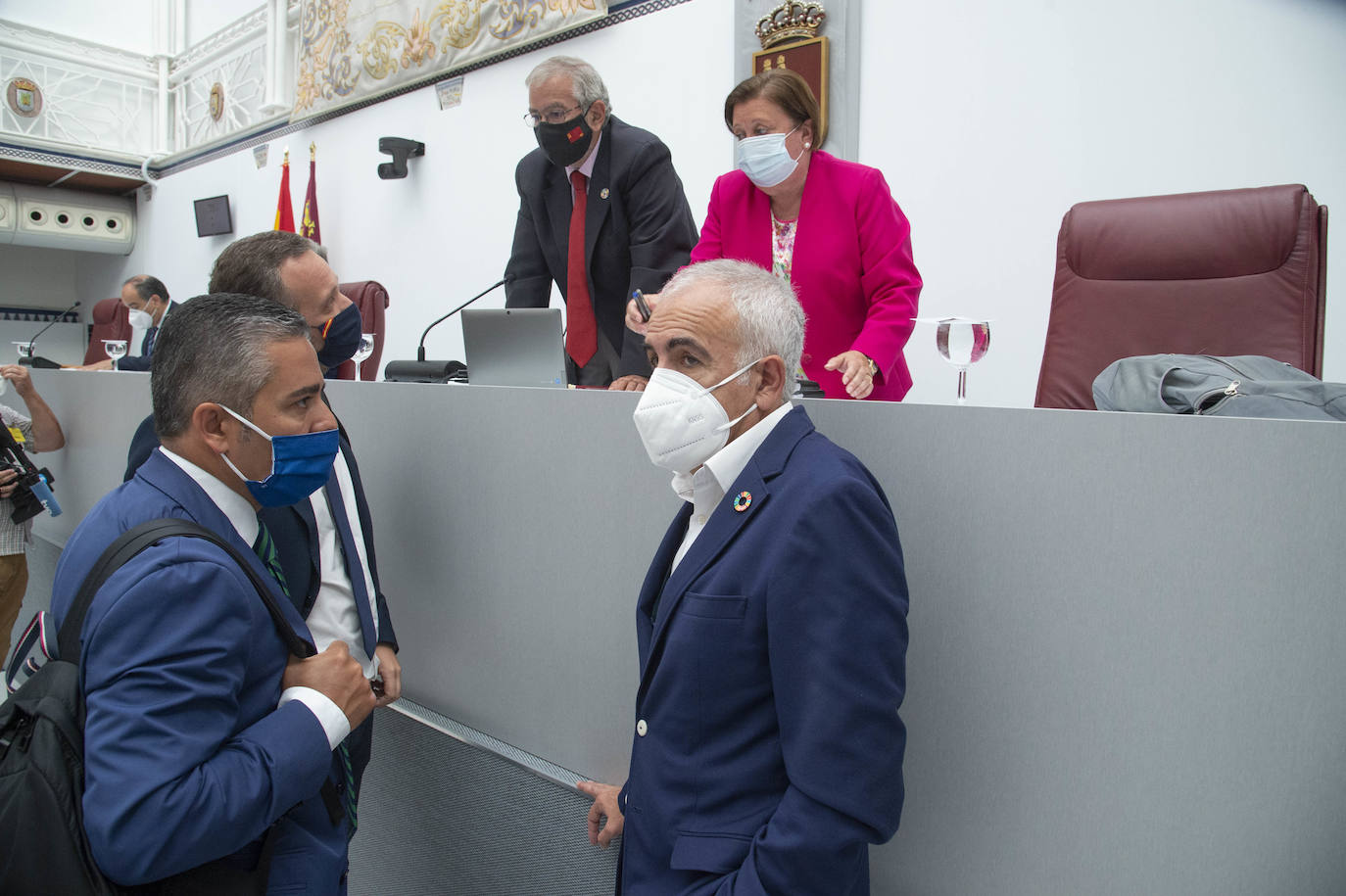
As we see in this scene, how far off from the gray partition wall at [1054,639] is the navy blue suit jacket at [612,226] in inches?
31.8

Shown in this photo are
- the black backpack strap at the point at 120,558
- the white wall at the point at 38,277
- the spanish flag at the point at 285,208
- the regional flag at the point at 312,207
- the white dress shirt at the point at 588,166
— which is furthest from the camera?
the white wall at the point at 38,277

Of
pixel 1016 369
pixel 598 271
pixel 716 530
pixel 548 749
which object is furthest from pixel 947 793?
pixel 1016 369

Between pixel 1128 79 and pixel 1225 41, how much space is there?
29cm

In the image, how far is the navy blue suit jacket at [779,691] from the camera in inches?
31.9

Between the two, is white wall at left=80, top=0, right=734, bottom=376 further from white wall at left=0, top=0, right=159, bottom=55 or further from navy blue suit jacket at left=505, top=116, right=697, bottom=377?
white wall at left=0, top=0, right=159, bottom=55

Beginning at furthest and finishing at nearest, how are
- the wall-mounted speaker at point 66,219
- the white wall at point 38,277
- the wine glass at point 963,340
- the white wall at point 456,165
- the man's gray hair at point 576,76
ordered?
1. the white wall at point 38,277
2. the wall-mounted speaker at point 66,219
3. the white wall at point 456,165
4. the man's gray hair at point 576,76
5. the wine glass at point 963,340

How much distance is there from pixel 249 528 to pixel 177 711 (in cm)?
34

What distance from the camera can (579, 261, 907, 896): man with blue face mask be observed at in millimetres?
815

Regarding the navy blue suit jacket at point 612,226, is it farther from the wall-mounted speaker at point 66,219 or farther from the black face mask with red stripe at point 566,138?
the wall-mounted speaker at point 66,219

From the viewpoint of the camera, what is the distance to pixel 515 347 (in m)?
1.78

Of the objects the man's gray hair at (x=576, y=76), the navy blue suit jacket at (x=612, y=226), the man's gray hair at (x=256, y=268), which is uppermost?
the man's gray hair at (x=576, y=76)

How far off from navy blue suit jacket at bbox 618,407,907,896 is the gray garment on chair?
381mm

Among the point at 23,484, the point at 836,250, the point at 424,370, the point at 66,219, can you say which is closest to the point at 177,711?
the point at 424,370

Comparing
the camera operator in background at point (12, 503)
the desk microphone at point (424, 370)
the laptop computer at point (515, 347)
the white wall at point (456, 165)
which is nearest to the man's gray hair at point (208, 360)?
the laptop computer at point (515, 347)
